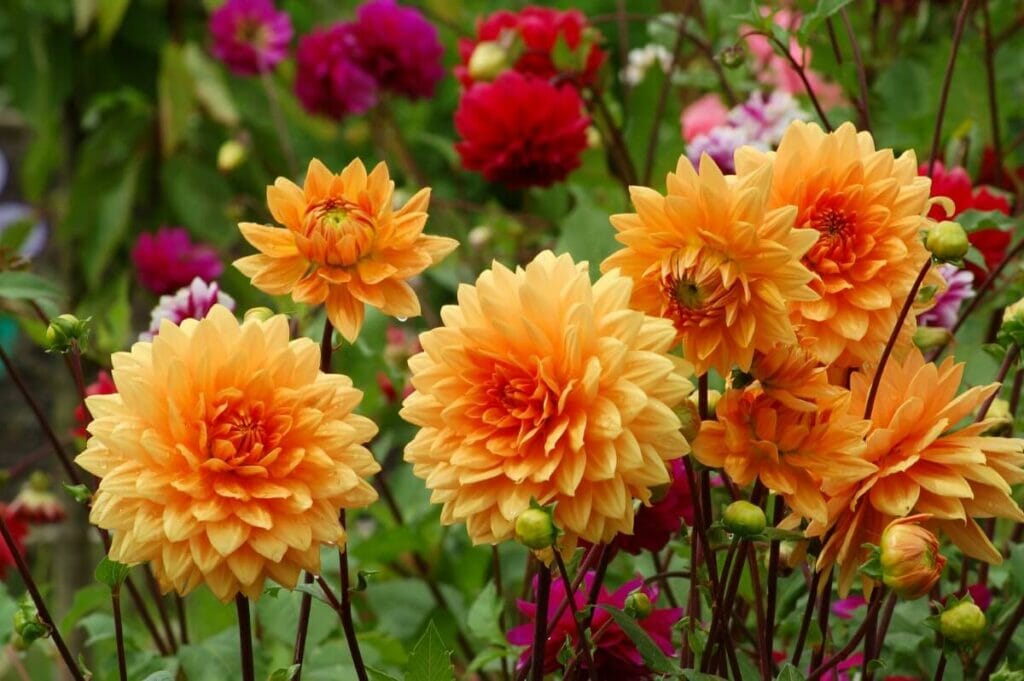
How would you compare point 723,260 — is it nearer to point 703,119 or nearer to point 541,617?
point 541,617

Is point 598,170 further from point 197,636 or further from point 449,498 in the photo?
point 449,498

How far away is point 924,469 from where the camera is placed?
540 millimetres

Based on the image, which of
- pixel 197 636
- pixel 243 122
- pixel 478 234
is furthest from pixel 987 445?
pixel 243 122

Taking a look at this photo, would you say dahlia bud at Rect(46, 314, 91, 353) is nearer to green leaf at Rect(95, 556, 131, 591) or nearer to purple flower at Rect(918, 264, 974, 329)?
green leaf at Rect(95, 556, 131, 591)

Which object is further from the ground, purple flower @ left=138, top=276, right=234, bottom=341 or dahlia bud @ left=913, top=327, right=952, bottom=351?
purple flower @ left=138, top=276, right=234, bottom=341

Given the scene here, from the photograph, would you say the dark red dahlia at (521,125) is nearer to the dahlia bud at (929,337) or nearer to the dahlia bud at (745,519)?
the dahlia bud at (929,337)

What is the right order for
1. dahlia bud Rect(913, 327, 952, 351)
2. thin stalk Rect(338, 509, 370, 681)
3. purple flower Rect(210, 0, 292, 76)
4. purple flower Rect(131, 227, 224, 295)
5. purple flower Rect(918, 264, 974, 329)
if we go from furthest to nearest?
purple flower Rect(210, 0, 292, 76)
purple flower Rect(131, 227, 224, 295)
purple flower Rect(918, 264, 974, 329)
dahlia bud Rect(913, 327, 952, 351)
thin stalk Rect(338, 509, 370, 681)

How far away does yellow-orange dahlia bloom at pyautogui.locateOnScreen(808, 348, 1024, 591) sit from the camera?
1.73 feet

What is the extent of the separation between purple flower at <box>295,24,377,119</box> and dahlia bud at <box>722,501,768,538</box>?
0.97 meters

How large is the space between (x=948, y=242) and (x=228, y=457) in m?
0.29

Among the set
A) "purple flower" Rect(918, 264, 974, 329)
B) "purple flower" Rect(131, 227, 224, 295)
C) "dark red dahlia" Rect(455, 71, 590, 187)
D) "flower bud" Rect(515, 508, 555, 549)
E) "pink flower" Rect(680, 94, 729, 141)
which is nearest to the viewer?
"flower bud" Rect(515, 508, 555, 549)

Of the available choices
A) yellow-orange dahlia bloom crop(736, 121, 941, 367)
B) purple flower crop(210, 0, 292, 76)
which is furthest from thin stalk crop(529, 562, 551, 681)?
purple flower crop(210, 0, 292, 76)

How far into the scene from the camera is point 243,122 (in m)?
2.05

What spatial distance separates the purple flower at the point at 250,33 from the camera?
159 cm
